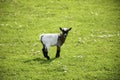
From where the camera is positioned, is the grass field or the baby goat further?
the baby goat

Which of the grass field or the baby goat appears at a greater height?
the baby goat

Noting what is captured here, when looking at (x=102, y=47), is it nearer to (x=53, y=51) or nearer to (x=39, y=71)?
(x=53, y=51)

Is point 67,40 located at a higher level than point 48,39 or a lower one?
lower

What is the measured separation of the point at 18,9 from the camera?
42562 mm

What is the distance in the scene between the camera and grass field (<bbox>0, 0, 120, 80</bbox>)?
867 inches

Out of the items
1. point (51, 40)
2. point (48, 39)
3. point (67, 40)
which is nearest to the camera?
point (48, 39)

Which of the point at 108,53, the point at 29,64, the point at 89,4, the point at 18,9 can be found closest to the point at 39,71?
the point at 29,64

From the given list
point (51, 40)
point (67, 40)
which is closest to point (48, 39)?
point (51, 40)

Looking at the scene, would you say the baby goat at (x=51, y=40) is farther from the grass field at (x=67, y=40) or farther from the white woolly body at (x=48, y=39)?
the grass field at (x=67, y=40)

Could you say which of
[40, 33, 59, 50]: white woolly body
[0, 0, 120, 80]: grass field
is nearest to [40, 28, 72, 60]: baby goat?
[40, 33, 59, 50]: white woolly body

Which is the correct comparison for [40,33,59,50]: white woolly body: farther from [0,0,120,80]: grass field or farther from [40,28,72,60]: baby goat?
[0,0,120,80]: grass field

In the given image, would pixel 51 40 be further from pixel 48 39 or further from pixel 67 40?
pixel 67 40

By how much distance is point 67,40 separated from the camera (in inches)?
1205

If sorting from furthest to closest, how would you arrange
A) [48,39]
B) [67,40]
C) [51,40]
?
[67,40], [51,40], [48,39]
